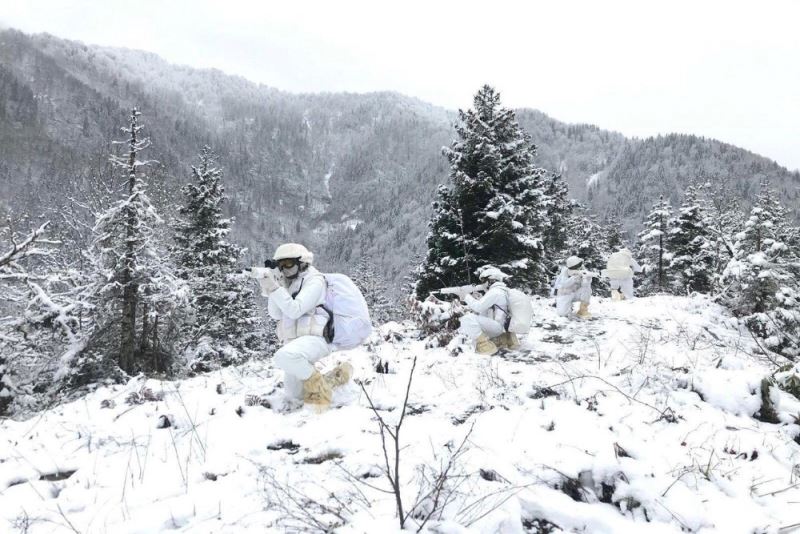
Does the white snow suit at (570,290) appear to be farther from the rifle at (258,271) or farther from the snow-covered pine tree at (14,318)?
the snow-covered pine tree at (14,318)

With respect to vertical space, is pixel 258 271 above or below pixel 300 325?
A: above

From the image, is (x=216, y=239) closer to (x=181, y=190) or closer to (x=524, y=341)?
(x=181, y=190)

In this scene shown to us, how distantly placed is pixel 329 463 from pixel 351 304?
1.94 metres

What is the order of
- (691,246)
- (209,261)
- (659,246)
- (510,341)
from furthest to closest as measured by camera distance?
(659,246) → (691,246) → (209,261) → (510,341)

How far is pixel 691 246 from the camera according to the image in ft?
96.1

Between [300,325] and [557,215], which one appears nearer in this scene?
[300,325]

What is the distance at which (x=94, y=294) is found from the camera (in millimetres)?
15977

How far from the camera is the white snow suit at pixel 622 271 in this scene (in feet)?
50.3

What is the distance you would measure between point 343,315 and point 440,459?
84.6 inches

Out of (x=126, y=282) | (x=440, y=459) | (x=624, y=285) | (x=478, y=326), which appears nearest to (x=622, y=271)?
(x=624, y=285)

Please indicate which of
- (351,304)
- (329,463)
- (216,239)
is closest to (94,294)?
(216,239)

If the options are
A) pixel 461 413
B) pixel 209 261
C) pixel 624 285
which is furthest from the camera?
pixel 209 261

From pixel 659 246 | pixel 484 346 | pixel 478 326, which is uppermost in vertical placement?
pixel 659 246

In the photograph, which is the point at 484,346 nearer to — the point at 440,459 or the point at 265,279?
the point at 265,279
